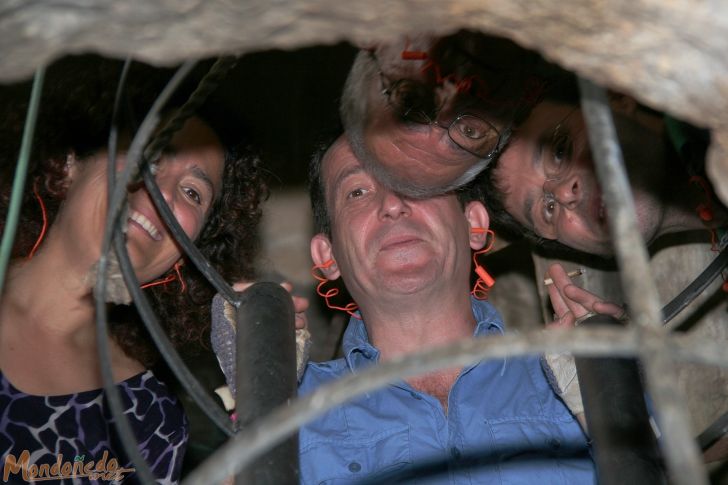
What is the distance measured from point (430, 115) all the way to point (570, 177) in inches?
24.0

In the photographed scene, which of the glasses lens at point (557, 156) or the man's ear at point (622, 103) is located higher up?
the man's ear at point (622, 103)

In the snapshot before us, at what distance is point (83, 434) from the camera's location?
285 cm

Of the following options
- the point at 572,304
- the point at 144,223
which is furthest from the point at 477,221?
the point at 144,223

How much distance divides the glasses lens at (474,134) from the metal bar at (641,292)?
→ 1.12m

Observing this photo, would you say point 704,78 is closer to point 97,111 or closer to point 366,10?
point 366,10

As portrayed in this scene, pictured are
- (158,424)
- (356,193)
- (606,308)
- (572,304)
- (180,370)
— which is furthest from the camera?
(356,193)

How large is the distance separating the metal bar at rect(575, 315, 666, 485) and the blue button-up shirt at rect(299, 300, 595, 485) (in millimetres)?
578

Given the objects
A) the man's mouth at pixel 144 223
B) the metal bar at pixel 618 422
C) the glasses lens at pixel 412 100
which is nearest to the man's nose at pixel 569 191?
the glasses lens at pixel 412 100

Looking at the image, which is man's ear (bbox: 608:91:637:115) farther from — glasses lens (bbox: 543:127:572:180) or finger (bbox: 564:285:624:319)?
finger (bbox: 564:285:624:319)

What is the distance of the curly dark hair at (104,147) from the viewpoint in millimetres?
2887

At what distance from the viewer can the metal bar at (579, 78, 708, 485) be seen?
1.00m

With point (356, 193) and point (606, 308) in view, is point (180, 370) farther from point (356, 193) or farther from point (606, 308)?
point (356, 193)

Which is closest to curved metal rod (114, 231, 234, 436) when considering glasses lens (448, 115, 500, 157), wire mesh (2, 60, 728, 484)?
wire mesh (2, 60, 728, 484)

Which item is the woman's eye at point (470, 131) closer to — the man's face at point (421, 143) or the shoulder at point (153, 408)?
the man's face at point (421, 143)
